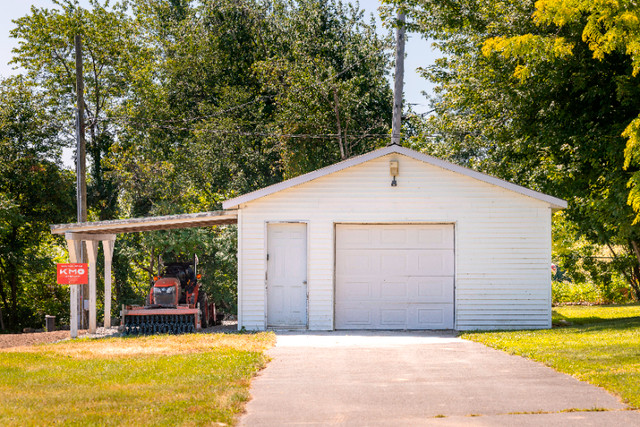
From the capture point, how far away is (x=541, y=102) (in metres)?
19.9

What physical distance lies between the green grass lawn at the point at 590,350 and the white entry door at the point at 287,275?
12.0ft

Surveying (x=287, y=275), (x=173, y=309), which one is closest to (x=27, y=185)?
(x=173, y=309)

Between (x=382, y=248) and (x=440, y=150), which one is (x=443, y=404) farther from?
(x=440, y=150)

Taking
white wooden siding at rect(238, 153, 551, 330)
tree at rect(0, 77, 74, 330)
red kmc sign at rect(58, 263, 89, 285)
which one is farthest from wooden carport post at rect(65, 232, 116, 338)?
tree at rect(0, 77, 74, 330)

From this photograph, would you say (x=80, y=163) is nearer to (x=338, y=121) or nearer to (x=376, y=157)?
(x=376, y=157)

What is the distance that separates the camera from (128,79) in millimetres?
33000

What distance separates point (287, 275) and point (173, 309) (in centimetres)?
256

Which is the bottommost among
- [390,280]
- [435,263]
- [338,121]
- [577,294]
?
[577,294]

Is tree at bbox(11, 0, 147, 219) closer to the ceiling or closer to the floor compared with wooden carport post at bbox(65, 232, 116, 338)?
closer to the ceiling

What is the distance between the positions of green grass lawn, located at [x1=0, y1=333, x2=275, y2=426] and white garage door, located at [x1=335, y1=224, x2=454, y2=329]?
11.6ft

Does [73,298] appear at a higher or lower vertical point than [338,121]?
lower

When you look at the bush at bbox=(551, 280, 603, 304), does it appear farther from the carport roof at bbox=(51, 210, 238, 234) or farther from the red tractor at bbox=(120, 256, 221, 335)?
the carport roof at bbox=(51, 210, 238, 234)

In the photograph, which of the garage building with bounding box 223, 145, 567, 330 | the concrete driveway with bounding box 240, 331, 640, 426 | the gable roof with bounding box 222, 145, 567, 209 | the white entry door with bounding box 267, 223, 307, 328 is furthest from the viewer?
the white entry door with bounding box 267, 223, 307, 328

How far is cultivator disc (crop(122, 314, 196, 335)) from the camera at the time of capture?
1672 cm
